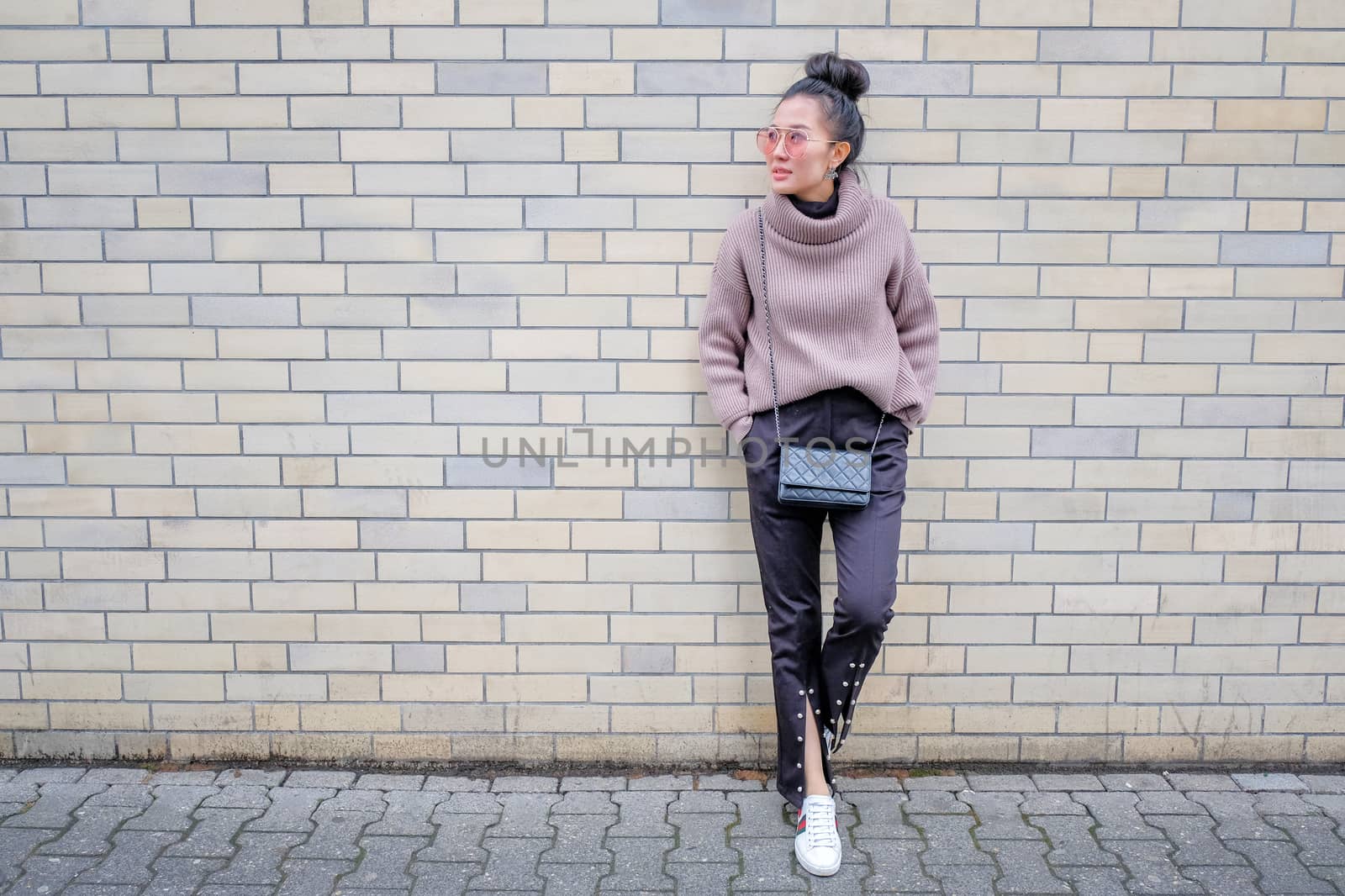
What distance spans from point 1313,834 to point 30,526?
4.14 meters

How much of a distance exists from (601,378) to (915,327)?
989 mm

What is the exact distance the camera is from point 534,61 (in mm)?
3102

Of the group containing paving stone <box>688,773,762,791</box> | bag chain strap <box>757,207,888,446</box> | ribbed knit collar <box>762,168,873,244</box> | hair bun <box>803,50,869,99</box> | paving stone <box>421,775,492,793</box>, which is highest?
hair bun <box>803,50,869,99</box>

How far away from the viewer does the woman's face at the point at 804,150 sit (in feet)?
9.11

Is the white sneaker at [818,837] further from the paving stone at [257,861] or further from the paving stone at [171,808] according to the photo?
the paving stone at [171,808]

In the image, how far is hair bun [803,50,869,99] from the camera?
2.82 metres

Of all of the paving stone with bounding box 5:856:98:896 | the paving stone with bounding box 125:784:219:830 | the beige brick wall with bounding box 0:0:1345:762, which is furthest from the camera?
the beige brick wall with bounding box 0:0:1345:762

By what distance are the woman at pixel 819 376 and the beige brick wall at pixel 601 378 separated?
263 millimetres

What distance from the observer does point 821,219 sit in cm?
282

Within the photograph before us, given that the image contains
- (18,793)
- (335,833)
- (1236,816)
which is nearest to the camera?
(335,833)

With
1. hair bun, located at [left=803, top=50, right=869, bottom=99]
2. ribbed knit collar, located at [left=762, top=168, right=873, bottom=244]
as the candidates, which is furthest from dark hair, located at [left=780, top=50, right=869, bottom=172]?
ribbed knit collar, located at [left=762, top=168, right=873, bottom=244]

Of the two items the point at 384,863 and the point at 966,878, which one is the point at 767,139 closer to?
the point at 966,878

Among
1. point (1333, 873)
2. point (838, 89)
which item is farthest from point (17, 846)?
point (1333, 873)

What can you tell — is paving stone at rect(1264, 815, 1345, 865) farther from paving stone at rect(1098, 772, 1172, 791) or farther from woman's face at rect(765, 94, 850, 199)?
woman's face at rect(765, 94, 850, 199)
